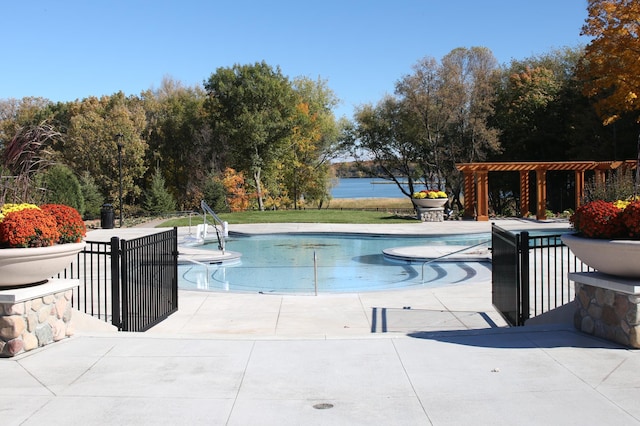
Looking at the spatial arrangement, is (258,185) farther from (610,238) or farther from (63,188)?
(610,238)

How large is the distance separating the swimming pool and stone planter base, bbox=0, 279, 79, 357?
514cm

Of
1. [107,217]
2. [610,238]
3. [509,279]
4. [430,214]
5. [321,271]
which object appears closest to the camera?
[610,238]

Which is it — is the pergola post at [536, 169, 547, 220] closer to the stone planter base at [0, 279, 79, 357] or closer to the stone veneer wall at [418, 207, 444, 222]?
the stone veneer wall at [418, 207, 444, 222]

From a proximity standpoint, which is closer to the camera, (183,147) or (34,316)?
(34,316)

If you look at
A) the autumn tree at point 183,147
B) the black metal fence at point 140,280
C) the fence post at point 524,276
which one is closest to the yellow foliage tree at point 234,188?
the autumn tree at point 183,147

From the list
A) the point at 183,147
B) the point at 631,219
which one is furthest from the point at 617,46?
the point at 183,147

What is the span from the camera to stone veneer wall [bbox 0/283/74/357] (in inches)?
232

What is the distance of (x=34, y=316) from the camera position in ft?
20.2

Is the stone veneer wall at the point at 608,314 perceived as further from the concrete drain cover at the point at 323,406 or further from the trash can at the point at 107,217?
the trash can at the point at 107,217

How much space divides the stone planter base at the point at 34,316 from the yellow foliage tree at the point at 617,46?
83.3ft

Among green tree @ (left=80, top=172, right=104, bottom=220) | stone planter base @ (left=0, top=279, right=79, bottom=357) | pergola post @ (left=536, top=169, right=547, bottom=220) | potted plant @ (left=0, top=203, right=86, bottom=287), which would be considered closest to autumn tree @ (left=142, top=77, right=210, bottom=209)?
green tree @ (left=80, top=172, right=104, bottom=220)

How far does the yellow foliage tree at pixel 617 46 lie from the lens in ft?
82.3

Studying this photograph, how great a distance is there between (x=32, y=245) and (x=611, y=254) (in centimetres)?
583

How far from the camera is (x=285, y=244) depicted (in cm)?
2053
